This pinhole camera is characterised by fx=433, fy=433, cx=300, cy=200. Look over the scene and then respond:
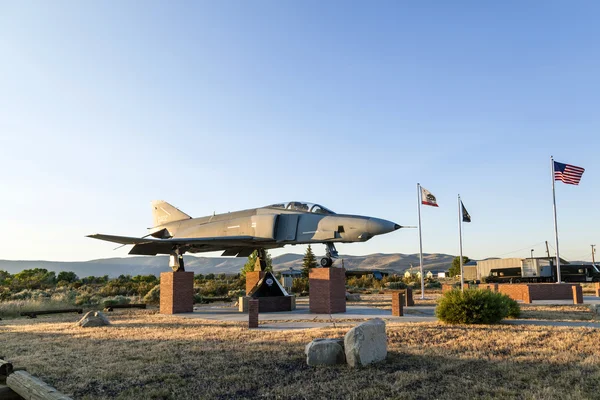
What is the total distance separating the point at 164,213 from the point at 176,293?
8.24m

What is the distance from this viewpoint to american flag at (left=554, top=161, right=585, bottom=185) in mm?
23266

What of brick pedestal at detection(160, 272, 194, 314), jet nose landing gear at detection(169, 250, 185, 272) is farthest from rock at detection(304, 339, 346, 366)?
jet nose landing gear at detection(169, 250, 185, 272)

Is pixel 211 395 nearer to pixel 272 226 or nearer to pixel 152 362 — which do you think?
pixel 152 362

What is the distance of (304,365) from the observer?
26.2 ft

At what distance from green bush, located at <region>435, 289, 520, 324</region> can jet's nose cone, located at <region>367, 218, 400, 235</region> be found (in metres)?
4.23

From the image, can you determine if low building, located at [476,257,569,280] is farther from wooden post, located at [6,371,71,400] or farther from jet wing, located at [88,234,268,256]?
wooden post, located at [6,371,71,400]

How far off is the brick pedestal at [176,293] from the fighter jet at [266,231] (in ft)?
3.28

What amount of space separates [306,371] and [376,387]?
59.4 inches

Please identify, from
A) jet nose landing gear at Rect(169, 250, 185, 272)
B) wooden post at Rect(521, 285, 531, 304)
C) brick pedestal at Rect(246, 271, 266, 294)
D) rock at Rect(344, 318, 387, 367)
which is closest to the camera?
rock at Rect(344, 318, 387, 367)

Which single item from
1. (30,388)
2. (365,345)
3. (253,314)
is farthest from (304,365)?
(253,314)

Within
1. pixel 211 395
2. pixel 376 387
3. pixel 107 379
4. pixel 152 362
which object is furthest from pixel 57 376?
pixel 376 387

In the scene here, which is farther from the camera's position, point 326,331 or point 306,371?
point 326,331

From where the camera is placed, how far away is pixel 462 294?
43.2 feet

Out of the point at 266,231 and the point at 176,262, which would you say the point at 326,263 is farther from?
the point at 176,262
